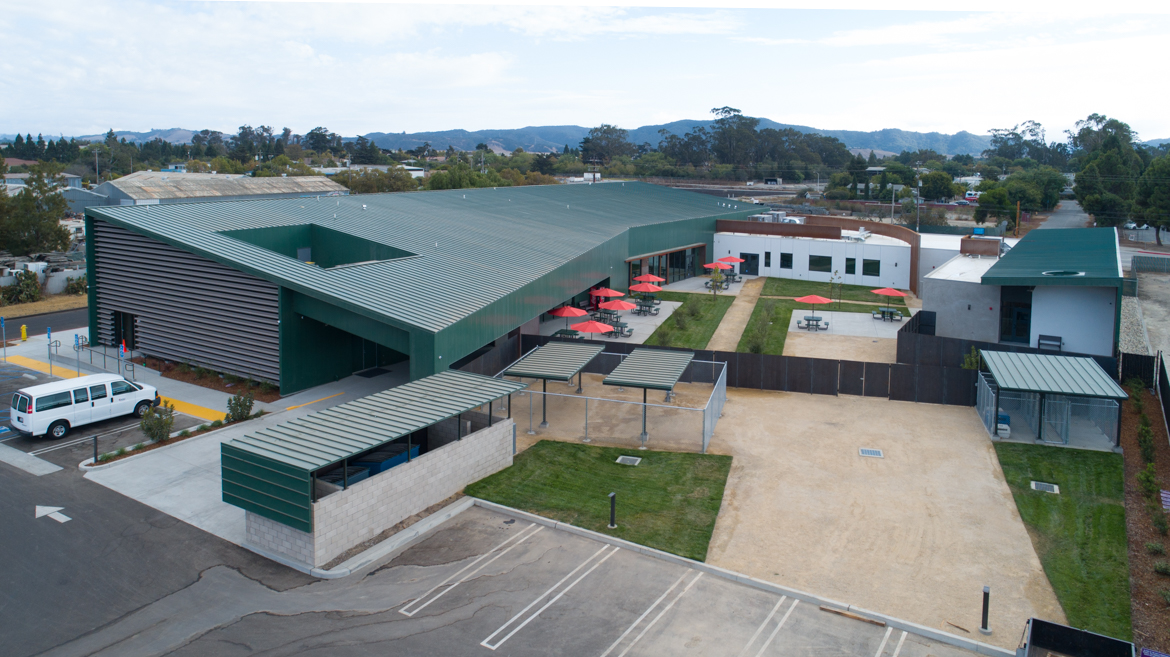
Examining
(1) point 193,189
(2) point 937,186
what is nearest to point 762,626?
(1) point 193,189

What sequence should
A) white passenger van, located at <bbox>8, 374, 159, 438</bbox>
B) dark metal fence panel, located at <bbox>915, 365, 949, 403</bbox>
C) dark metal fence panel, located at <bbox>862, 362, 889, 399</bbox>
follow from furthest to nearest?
dark metal fence panel, located at <bbox>862, 362, 889, 399</bbox>
dark metal fence panel, located at <bbox>915, 365, 949, 403</bbox>
white passenger van, located at <bbox>8, 374, 159, 438</bbox>

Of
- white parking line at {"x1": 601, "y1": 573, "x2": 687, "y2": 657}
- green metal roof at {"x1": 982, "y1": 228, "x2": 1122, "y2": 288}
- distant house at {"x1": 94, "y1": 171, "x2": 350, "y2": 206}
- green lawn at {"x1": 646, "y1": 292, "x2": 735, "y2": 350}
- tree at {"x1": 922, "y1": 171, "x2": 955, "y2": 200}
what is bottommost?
white parking line at {"x1": 601, "y1": 573, "x2": 687, "y2": 657}

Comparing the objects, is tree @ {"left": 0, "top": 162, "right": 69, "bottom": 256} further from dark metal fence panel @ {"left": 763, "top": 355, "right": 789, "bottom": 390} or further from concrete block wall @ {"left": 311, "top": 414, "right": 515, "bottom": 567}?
dark metal fence panel @ {"left": 763, "top": 355, "right": 789, "bottom": 390}

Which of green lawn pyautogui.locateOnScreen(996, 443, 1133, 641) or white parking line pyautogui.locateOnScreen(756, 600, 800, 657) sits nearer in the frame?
white parking line pyautogui.locateOnScreen(756, 600, 800, 657)

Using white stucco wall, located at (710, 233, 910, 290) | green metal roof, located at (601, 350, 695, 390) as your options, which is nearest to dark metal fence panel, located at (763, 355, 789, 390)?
green metal roof, located at (601, 350, 695, 390)

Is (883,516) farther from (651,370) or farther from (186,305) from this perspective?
(186,305)

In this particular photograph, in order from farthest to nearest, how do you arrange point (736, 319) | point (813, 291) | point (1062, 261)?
1. point (813, 291)
2. point (736, 319)
3. point (1062, 261)

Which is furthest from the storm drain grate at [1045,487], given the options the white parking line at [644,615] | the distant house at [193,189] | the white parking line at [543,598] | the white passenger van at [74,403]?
the distant house at [193,189]

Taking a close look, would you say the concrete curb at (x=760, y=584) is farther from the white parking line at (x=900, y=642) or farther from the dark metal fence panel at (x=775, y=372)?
the dark metal fence panel at (x=775, y=372)
